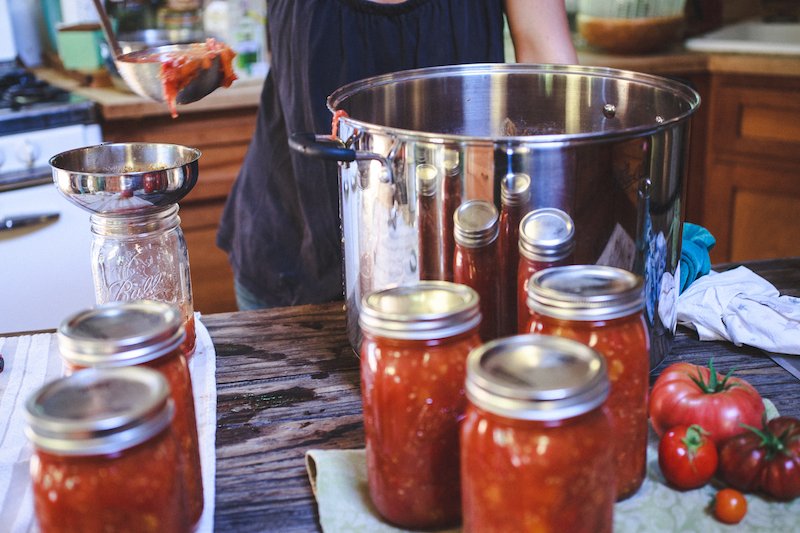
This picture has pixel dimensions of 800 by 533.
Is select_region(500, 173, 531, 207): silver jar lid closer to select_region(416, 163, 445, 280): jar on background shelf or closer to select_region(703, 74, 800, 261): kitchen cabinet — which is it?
select_region(416, 163, 445, 280): jar on background shelf

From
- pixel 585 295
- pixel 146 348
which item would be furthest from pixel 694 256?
pixel 146 348

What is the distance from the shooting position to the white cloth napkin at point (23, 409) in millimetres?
754

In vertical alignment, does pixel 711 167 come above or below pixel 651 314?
below

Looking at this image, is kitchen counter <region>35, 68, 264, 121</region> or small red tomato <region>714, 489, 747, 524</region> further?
kitchen counter <region>35, 68, 264, 121</region>

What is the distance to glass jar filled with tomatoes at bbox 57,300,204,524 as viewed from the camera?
0.65 meters

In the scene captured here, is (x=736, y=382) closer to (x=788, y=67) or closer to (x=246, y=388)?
(x=246, y=388)

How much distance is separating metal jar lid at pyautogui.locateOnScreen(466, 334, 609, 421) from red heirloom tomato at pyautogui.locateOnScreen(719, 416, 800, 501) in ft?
0.77

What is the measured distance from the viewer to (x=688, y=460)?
2.46 ft

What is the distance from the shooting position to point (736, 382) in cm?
84

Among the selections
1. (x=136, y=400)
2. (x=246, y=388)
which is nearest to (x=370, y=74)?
(x=246, y=388)

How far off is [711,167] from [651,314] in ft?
6.19

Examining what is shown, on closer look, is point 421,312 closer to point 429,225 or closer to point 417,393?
point 417,393

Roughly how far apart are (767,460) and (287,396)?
48 centimetres

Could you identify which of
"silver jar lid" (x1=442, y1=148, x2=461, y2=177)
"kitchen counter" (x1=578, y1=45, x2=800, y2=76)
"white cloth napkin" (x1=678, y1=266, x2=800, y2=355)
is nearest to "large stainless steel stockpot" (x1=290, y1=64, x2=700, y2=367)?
"silver jar lid" (x1=442, y1=148, x2=461, y2=177)
